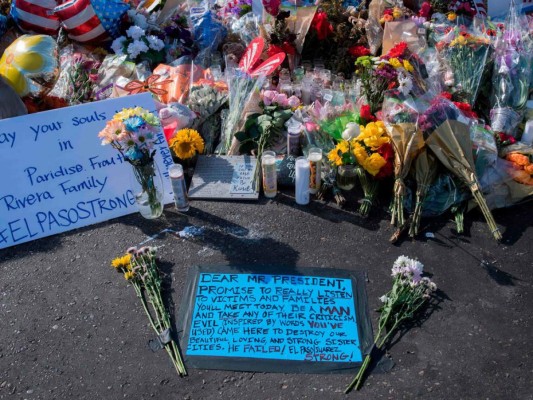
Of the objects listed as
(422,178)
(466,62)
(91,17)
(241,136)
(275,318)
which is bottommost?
(275,318)

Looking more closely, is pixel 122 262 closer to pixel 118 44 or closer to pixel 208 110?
pixel 208 110

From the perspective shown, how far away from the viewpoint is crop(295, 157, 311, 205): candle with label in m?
3.54

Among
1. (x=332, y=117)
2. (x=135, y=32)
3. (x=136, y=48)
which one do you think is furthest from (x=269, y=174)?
(x=135, y=32)

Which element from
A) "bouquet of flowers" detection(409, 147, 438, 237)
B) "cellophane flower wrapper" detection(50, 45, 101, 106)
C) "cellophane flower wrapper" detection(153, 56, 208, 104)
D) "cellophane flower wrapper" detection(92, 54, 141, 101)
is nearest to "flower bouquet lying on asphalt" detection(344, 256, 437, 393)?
"bouquet of flowers" detection(409, 147, 438, 237)

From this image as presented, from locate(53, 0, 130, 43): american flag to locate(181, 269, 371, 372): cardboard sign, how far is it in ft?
10.2

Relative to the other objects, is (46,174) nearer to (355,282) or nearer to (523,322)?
(355,282)

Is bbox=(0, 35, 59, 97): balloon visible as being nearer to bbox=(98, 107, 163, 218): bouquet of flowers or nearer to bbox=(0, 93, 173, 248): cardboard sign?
bbox=(0, 93, 173, 248): cardboard sign

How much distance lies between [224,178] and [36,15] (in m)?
2.79

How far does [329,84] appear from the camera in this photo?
461 centimetres

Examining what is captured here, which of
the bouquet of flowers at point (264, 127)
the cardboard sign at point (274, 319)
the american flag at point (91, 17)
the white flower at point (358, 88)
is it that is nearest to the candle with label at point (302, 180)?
the bouquet of flowers at point (264, 127)

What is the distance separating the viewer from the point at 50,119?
3570 mm

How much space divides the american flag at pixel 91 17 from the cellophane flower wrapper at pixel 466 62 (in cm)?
316

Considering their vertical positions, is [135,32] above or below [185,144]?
above

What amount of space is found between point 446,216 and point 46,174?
282 cm
